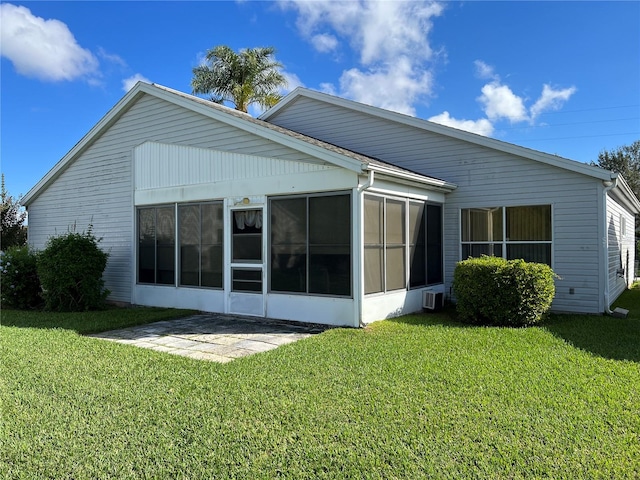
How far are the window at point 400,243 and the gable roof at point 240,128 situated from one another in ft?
1.95

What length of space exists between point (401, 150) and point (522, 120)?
21.4 meters

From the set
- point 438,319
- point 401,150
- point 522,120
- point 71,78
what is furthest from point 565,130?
point 71,78

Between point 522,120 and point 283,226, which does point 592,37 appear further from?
point 522,120

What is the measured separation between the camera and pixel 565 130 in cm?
3025

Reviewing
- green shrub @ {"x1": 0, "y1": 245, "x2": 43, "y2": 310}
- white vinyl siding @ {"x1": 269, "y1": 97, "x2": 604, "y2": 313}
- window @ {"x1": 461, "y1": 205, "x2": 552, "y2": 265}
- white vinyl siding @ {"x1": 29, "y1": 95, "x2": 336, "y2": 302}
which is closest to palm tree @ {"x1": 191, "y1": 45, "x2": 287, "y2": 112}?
white vinyl siding @ {"x1": 29, "y1": 95, "x2": 336, "y2": 302}

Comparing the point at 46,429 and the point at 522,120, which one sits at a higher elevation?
the point at 522,120

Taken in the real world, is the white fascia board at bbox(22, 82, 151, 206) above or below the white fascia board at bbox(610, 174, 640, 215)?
above

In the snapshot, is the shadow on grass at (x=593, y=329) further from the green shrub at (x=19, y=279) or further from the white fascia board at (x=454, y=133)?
the green shrub at (x=19, y=279)

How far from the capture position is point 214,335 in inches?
285

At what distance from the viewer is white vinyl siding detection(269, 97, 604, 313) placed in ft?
28.6

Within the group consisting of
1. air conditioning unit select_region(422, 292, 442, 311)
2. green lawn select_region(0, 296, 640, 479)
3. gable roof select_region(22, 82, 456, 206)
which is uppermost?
gable roof select_region(22, 82, 456, 206)

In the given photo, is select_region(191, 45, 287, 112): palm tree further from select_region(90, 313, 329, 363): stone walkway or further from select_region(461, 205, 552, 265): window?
select_region(90, 313, 329, 363): stone walkway

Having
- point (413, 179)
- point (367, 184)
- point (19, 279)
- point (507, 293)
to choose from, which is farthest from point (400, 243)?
point (19, 279)

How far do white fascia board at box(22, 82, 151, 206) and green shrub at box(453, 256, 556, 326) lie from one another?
874 cm
